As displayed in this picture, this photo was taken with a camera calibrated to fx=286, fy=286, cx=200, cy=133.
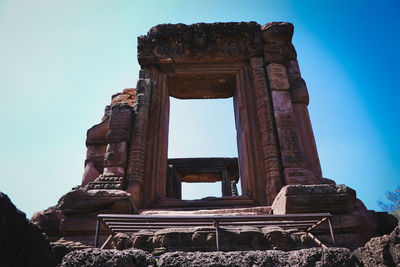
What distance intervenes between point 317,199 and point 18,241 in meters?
3.16

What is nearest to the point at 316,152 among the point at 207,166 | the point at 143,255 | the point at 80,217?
the point at 80,217

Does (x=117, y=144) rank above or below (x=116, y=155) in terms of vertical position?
above

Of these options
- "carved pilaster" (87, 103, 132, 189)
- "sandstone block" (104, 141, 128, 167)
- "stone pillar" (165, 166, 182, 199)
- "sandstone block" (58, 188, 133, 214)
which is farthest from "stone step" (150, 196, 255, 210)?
"stone pillar" (165, 166, 182, 199)

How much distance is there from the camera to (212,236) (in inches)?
89.3

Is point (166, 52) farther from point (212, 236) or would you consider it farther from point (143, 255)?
point (143, 255)

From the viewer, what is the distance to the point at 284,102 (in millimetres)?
5621

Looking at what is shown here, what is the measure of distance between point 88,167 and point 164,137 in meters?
1.63

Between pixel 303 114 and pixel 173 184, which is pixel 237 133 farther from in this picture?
pixel 173 184

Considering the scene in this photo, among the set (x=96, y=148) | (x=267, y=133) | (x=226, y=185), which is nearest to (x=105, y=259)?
(x=267, y=133)

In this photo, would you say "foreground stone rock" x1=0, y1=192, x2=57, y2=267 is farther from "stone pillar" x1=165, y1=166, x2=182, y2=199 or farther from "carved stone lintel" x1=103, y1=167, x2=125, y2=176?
"stone pillar" x1=165, y1=166, x2=182, y2=199

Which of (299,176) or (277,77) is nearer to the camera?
(299,176)

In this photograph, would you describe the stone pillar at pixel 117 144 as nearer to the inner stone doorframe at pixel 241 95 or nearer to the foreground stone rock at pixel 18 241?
the inner stone doorframe at pixel 241 95

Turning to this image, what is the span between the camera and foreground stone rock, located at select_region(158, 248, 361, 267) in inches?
62.3

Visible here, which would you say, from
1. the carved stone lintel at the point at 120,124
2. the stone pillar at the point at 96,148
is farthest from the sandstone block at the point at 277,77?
the stone pillar at the point at 96,148
